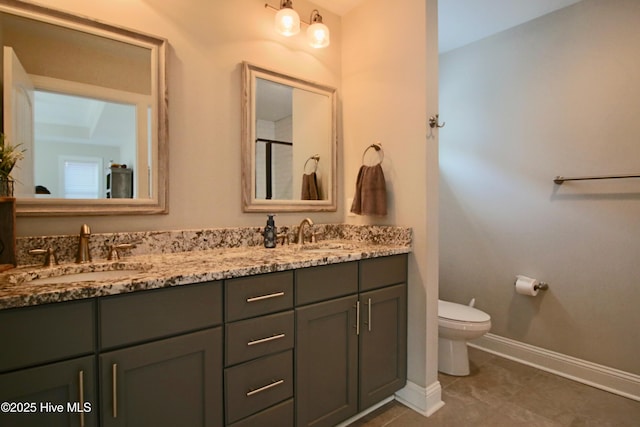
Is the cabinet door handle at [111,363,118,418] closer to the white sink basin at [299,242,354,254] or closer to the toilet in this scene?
the white sink basin at [299,242,354,254]

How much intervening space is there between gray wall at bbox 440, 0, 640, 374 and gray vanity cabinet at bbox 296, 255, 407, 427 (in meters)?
1.15

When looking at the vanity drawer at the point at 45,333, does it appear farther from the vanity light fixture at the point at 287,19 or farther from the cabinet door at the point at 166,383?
the vanity light fixture at the point at 287,19

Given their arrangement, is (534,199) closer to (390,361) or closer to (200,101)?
(390,361)

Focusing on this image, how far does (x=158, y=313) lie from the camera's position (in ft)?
3.44

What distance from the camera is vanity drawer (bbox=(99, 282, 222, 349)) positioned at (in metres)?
0.97

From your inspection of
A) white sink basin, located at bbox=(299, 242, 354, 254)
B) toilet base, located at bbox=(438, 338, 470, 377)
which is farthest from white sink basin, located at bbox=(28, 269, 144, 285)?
toilet base, located at bbox=(438, 338, 470, 377)

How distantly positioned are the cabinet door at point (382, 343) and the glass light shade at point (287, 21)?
5.03ft

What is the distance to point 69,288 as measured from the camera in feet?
2.99

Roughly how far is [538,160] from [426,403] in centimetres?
182

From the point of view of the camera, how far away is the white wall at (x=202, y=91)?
152cm

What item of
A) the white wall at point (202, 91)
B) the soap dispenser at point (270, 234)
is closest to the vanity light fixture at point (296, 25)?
the white wall at point (202, 91)

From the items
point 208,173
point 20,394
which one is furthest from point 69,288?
point 208,173

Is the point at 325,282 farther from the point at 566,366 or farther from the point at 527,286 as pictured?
the point at 566,366

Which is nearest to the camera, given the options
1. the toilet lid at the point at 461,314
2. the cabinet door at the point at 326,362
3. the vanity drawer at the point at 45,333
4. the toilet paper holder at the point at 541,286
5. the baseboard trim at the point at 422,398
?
the vanity drawer at the point at 45,333
